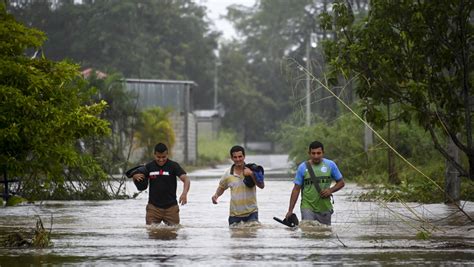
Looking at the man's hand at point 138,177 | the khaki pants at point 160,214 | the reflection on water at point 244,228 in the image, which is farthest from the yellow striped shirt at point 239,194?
the man's hand at point 138,177

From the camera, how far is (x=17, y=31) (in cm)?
1767

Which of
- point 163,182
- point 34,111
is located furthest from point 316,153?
point 34,111

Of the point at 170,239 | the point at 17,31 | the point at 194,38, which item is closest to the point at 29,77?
the point at 17,31

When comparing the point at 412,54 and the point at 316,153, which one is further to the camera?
the point at 412,54

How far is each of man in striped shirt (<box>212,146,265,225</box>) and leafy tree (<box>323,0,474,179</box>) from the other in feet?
7.01

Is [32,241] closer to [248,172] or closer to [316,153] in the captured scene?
[248,172]

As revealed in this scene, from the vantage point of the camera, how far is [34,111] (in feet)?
56.3

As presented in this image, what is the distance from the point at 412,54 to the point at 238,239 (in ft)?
13.7

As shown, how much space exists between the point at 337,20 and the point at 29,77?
4808 millimetres

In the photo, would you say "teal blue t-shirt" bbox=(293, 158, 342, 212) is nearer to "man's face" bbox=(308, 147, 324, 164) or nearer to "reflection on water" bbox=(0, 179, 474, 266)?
"man's face" bbox=(308, 147, 324, 164)

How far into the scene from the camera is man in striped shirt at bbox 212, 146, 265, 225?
15.9m

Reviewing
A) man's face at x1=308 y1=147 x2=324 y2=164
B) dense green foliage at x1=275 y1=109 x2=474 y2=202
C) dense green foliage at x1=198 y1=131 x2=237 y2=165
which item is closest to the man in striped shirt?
man's face at x1=308 y1=147 x2=324 y2=164

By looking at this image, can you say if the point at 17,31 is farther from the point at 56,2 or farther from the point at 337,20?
the point at 56,2

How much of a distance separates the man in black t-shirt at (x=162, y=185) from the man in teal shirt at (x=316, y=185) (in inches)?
70.8
